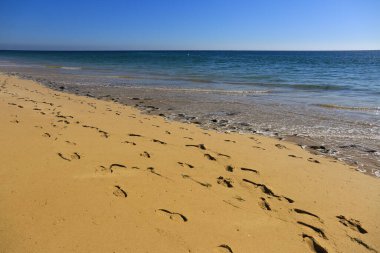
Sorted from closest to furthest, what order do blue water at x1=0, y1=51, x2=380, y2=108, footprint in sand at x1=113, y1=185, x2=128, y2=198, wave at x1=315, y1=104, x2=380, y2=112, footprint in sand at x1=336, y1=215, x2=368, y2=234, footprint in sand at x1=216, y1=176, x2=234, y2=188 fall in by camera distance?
footprint in sand at x1=336, y1=215, x2=368, y2=234 < footprint in sand at x1=113, y1=185, x2=128, y2=198 < footprint in sand at x1=216, y1=176, x2=234, y2=188 < wave at x1=315, y1=104, x2=380, y2=112 < blue water at x1=0, y1=51, x2=380, y2=108

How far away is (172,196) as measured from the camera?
368 cm

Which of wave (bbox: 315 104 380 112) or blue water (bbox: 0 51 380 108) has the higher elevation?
blue water (bbox: 0 51 380 108)

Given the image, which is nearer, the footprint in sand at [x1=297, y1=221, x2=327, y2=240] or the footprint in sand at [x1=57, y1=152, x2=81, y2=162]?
the footprint in sand at [x1=297, y1=221, x2=327, y2=240]

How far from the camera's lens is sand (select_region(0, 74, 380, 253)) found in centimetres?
281

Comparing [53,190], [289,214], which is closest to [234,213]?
[289,214]

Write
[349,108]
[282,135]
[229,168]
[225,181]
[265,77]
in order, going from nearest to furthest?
[225,181] < [229,168] < [282,135] < [349,108] < [265,77]

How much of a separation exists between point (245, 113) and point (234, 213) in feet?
22.8

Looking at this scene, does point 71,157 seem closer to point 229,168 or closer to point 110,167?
point 110,167

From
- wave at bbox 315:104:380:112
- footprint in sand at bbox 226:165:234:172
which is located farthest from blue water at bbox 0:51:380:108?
footprint in sand at bbox 226:165:234:172

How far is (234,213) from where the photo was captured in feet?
11.2

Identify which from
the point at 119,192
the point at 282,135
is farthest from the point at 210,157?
the point at 282,135

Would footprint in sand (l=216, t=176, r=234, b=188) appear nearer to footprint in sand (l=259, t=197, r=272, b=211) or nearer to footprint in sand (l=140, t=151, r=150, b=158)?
footprint in sand (l=259, t=197, r=272, b=211)

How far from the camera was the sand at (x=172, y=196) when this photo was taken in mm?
2814

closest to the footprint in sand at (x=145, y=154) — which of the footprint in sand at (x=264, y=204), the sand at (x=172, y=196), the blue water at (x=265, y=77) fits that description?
the sand at (x=172, y=196)
